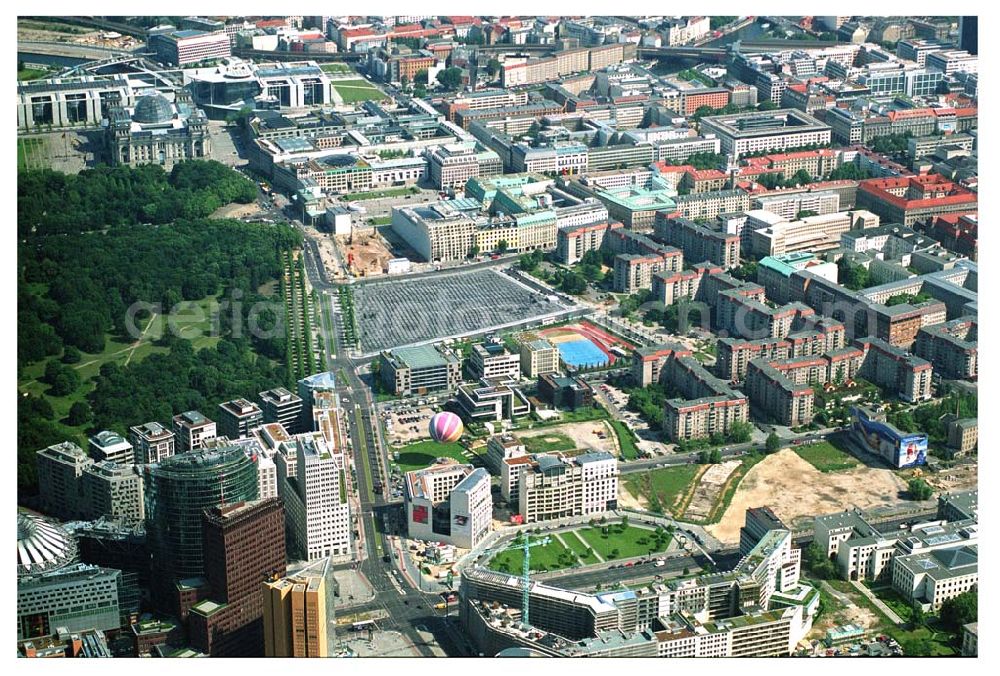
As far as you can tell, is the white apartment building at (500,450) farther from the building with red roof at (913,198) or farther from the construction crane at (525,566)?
the building with red roof at (913,198)

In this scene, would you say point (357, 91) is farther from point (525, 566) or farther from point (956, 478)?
point (525, 566)

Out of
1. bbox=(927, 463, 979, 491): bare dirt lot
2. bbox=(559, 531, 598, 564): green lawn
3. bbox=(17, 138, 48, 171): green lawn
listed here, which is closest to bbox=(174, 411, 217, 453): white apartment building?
bbox=(559, 531, 598, 564): green lawn

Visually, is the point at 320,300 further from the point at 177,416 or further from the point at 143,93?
the point at 143,93

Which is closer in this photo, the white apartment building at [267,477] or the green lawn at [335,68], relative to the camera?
the white apartment building at [267,477]

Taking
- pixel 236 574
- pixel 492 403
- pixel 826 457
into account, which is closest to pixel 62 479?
pixel 236 574

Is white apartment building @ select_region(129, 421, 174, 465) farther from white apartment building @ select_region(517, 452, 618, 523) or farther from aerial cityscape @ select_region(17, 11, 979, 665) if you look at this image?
white apartment building @ select_region(517, 452, 618, 523)

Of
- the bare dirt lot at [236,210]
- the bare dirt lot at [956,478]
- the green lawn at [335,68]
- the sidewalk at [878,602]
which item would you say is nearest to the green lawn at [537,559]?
the sidewalk at [878,602]
